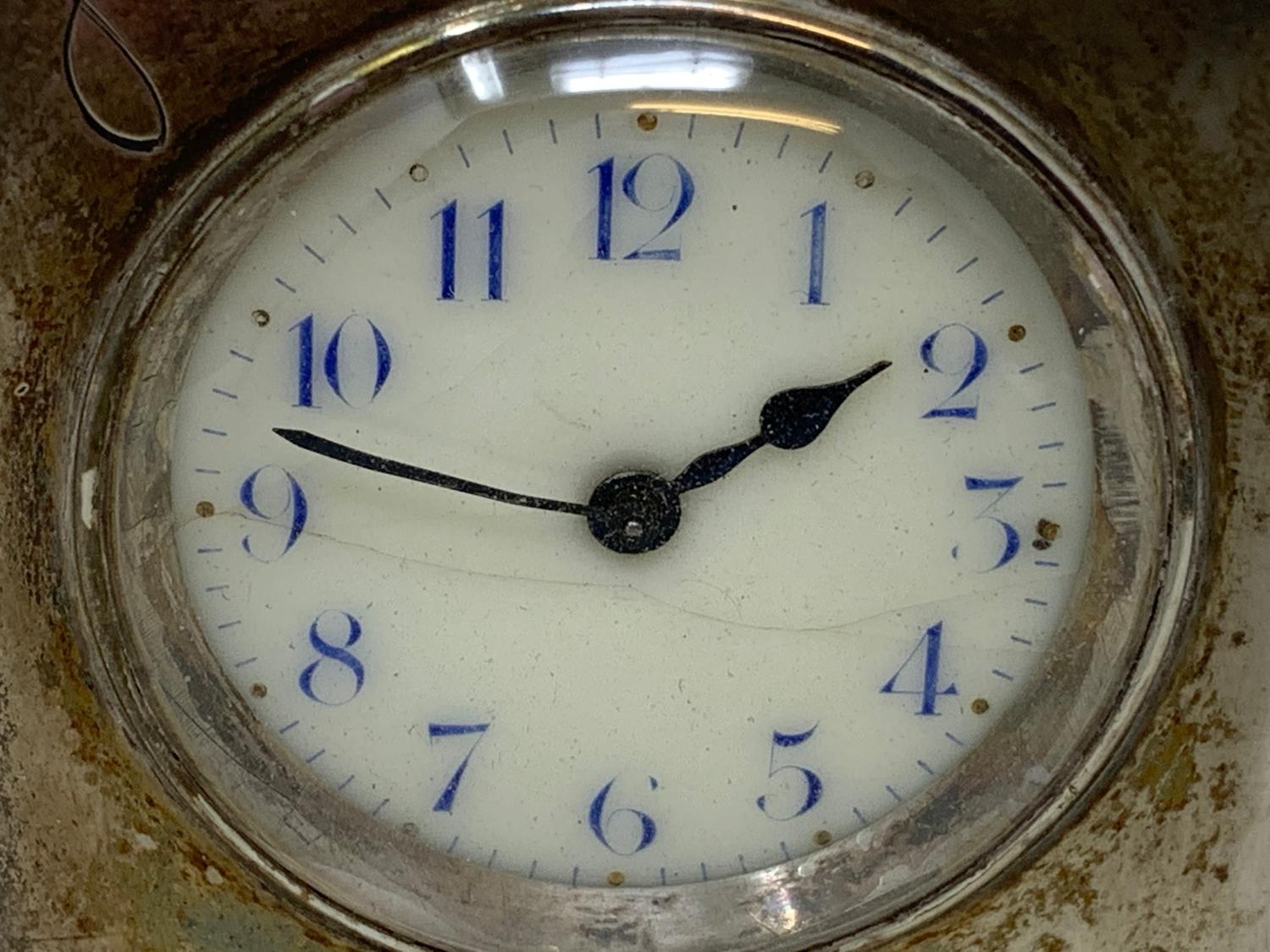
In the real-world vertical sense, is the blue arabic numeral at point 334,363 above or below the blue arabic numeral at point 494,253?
below

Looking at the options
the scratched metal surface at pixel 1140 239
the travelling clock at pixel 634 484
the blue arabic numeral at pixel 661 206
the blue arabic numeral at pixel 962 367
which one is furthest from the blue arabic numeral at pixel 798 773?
the blue arabic numeral at pixel 661 206

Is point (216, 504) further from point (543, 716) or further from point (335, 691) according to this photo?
point (543, 716)

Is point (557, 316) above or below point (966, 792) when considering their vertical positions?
above

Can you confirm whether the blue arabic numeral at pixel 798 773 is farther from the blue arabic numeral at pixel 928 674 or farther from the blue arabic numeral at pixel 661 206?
the blue arabic numeral at pixel 661 206

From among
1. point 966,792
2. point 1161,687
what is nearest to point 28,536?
point 966,792

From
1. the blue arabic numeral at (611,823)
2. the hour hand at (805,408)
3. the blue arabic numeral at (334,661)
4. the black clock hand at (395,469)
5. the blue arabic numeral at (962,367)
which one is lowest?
the blue arabic numeral at (611,823)

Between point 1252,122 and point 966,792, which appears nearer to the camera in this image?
point 1252,122

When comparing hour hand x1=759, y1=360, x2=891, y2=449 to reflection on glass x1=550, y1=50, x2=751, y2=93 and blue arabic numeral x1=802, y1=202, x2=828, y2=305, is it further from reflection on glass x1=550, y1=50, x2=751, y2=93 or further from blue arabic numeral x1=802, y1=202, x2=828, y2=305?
reflection on glass x1=550, y1=50, x2=751, y2=93

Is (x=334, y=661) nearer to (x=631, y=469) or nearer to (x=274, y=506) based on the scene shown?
(x=274, y=506)
